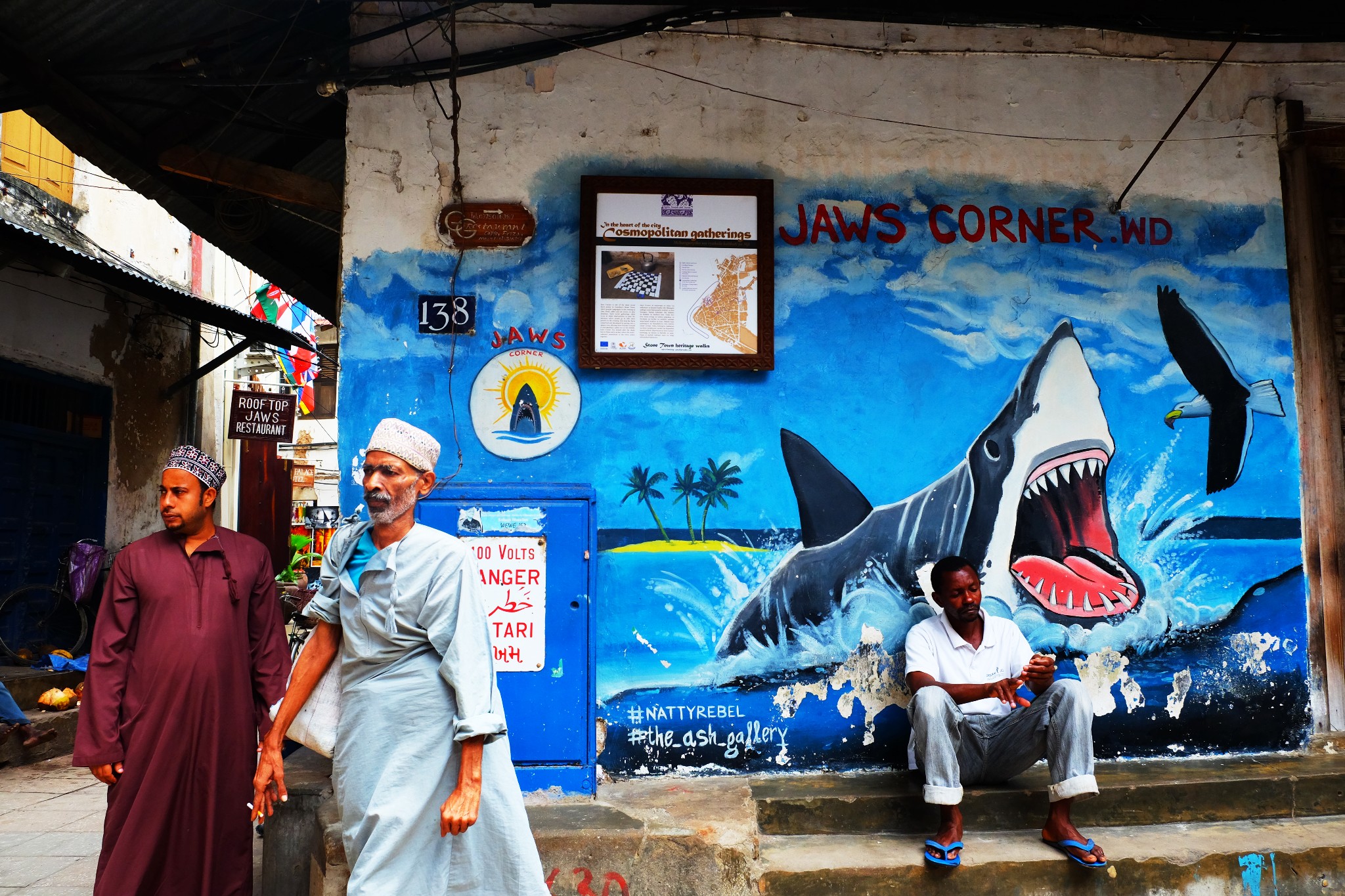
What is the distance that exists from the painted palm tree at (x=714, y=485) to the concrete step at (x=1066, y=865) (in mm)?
1447

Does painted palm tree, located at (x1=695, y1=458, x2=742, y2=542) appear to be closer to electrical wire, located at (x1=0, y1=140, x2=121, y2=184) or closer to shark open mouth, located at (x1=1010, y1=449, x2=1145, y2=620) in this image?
shark open mouth, located at (x1=1010, y1=449, x2=1145, y2=620)

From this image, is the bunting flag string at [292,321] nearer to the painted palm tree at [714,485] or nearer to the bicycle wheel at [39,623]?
the bicycle wheel at [39,623]

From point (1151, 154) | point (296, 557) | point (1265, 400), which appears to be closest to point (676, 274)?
point (1151, 154)

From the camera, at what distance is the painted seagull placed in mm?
4598

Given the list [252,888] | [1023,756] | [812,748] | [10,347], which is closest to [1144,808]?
[1023,756]

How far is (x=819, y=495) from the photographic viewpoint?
4.35 meters

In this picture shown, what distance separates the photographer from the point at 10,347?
7977 mm

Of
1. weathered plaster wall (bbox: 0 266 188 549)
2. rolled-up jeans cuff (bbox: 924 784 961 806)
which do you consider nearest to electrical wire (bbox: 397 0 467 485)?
rolled-up jeans cuff (bbox: 924 784 961 806)

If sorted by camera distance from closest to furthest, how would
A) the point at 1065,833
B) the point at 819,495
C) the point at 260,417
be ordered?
the point at 1065,833 → the point at 819,495 → the point at 260,417

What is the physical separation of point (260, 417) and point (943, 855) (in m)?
10.5

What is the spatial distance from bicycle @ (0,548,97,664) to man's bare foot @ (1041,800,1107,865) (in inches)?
320

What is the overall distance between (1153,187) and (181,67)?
15.9 feet

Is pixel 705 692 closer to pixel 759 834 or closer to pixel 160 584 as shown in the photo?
pixel 759 834

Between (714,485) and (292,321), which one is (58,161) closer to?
(292,321)
